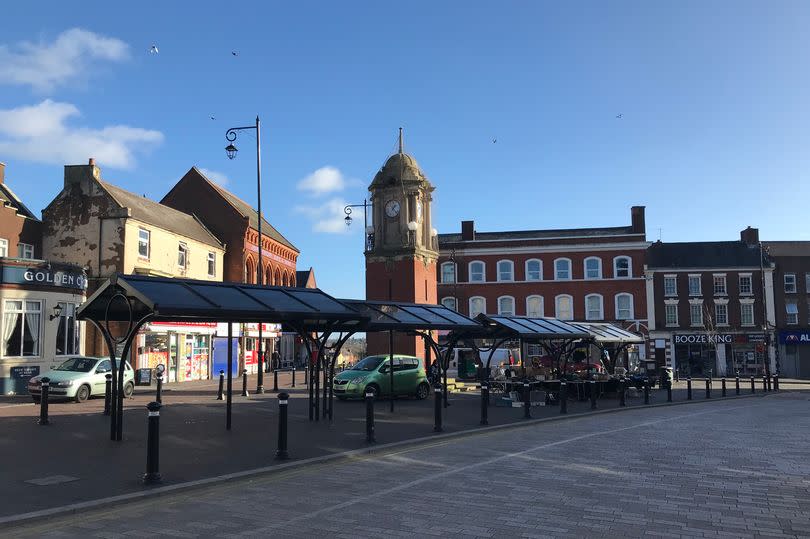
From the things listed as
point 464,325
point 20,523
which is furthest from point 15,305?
point 20,523

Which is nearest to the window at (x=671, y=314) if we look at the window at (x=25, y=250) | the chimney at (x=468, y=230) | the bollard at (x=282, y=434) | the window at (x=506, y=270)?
the window at (x=506, y=270)

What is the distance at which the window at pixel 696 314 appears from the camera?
56.8 metres

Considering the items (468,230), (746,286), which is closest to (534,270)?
(468,230)

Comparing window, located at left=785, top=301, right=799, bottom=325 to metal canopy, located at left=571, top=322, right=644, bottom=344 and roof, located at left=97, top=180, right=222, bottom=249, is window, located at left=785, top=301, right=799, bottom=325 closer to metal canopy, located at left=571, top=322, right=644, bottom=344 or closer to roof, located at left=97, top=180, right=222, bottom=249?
metal canopy, located at left=571, top=322, right=644, bottom=344

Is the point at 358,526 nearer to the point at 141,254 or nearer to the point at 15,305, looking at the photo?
the point at 15,305

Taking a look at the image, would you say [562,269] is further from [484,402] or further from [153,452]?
[153,452]

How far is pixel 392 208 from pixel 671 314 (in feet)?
107

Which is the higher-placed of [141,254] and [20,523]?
[141,254]

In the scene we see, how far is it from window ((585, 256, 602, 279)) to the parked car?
4104cm

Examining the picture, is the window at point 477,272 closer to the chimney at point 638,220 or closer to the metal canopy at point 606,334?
the chimney at point 638,220

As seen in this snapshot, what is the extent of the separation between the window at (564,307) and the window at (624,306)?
3.74 metres

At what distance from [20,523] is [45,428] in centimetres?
880

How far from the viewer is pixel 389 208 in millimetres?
36438

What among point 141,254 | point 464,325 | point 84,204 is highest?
point 84,204
